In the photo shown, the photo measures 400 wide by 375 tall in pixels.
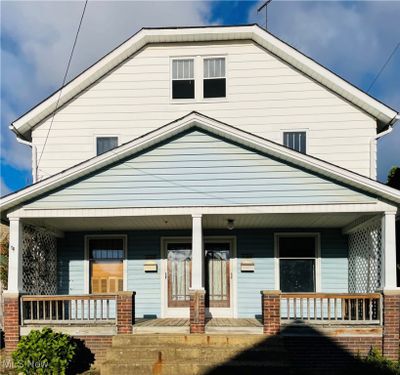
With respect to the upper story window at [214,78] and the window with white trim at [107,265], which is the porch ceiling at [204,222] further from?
the upper story window at [214,78]

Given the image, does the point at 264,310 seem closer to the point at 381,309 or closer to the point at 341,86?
the point at 381,309

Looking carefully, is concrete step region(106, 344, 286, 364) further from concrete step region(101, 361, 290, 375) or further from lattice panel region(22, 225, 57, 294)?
lattice panel region(22, 225, 57, 294)

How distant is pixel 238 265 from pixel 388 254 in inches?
158

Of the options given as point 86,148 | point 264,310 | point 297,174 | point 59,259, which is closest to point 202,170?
point 297,174

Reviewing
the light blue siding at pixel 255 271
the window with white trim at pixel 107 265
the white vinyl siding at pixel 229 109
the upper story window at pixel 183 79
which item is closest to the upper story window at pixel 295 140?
the white vinyl siding at pixel 229 109

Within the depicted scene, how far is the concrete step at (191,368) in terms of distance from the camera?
8.48 meters

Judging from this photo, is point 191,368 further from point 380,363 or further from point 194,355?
point 380,363

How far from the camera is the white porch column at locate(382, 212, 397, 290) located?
973 cm

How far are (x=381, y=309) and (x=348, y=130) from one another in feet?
15.9

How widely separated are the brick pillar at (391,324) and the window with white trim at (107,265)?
6.62 m

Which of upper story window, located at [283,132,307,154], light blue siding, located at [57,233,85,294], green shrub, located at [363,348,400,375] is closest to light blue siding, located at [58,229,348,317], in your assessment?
light blue siding, located at [57,233,85,294]

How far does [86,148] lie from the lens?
507 inches

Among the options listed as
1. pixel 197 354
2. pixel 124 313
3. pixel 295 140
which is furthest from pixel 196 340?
pixel 295 140

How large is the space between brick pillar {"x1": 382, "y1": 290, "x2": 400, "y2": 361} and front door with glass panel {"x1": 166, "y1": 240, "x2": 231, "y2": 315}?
13.9 feet
